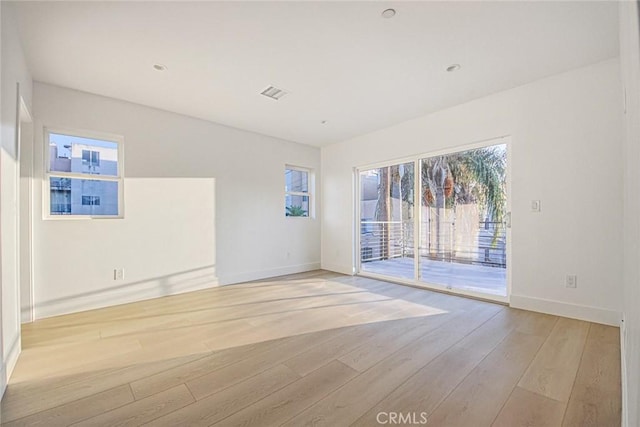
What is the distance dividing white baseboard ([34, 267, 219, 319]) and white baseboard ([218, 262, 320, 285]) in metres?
0.19

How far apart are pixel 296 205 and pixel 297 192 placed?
0.84ft

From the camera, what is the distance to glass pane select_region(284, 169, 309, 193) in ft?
17.1

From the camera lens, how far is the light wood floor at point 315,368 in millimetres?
1453

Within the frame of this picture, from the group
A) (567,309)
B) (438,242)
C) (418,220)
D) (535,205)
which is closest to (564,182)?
(535,205)

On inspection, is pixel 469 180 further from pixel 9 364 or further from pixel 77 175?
pixel 77 175

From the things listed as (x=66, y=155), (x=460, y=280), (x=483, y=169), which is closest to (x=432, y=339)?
(x=460, y=280)

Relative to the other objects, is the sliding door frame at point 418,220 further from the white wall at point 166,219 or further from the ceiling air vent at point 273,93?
the ceiling air vent at point 273,93

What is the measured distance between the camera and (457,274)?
375 cm

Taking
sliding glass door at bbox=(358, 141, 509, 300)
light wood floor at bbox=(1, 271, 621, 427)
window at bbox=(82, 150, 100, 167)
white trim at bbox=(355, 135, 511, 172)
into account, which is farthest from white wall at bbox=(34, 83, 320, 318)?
sliding glass door at bbox=(358, 141, 509, 300)

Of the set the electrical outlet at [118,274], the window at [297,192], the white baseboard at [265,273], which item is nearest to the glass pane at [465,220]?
the white baseboard at [265,273]

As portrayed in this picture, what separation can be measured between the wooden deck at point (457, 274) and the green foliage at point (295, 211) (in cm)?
195

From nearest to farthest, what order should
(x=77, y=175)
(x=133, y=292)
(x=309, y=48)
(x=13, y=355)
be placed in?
(x=13, y=355) < (x=309, y=48) < (x=77, y=175) < (x=133, y=292)

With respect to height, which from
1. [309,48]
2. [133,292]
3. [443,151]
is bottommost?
[133,292]

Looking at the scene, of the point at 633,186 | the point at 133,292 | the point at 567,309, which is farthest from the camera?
the point at 133,292
